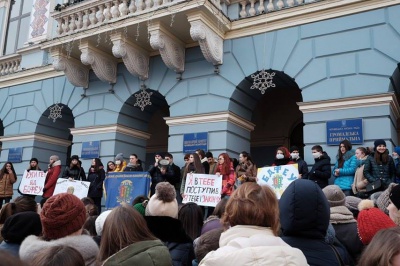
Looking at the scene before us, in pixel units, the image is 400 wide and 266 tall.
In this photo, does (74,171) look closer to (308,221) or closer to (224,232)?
(224,232)

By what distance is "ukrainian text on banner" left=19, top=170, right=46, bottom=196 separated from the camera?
33.3ft

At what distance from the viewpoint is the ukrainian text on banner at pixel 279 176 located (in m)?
7.15

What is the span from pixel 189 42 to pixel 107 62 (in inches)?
102

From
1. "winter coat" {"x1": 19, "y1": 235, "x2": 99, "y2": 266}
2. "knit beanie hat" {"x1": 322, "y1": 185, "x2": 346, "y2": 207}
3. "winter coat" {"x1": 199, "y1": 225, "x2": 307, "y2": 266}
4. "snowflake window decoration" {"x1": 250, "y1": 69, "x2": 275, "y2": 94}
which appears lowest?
"winter coat" {"x1": 19, "y1": 235, "x2": 99, "y2": 266}

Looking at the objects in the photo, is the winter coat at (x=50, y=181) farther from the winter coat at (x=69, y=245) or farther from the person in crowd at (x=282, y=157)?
the winter coat at (x=69, y=245)

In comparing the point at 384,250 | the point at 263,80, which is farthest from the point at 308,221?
the point at 263,80

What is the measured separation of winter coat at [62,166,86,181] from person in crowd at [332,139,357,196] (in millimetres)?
6255

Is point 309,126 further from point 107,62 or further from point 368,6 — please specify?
point 107,62

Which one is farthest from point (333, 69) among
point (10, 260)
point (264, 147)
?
point (10, 260)

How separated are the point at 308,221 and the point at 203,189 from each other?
18.1 ft

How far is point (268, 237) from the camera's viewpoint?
2070 mm

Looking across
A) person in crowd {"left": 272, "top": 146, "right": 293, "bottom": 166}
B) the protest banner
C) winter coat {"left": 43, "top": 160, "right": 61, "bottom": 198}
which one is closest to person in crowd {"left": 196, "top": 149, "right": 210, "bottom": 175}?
person in crowd {"left": 272, "top": 146, "right": 293, "bottom": 166}

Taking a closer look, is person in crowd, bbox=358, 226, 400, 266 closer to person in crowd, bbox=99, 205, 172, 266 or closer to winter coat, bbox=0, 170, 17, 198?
person in crowd, bbox=99, 205, 172, 266

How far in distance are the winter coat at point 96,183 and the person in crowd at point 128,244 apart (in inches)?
285
